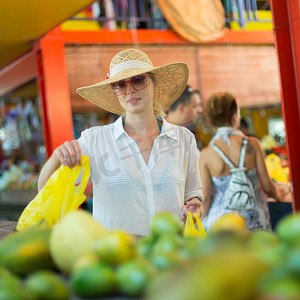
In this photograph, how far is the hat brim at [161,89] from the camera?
2.23 meters

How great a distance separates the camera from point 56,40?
545 cm

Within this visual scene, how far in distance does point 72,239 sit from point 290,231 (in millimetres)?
419

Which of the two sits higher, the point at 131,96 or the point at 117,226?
the point at 131,96

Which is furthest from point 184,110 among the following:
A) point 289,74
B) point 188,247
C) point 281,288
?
point 281,288

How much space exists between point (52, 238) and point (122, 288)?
0.91 feet

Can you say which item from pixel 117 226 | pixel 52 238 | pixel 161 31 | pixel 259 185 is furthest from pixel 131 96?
pixel 161 31

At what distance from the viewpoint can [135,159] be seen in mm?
2068

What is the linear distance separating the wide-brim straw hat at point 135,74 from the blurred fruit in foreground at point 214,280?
4.72 ft

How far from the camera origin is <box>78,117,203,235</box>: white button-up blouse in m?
2.03

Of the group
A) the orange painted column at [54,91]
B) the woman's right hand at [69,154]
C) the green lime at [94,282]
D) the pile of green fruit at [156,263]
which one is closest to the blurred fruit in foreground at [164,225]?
the pile of green fruit at [156,263]

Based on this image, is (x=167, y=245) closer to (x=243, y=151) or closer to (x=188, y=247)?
(x=188, y=247)

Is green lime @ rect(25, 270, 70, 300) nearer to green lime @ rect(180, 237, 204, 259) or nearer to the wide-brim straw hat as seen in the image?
green lime @ rect(180, 237, 204, 259)

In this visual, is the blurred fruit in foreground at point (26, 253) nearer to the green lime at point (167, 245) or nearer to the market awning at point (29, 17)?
the green lime at point (167, 245)

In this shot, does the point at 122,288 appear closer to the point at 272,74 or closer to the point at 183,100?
the point at 183,100
